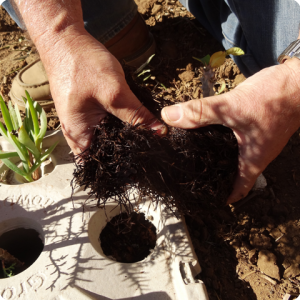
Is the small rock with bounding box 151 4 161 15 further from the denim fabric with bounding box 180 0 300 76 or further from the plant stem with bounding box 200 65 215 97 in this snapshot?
the plant stem with bounding box 200 65 215 97

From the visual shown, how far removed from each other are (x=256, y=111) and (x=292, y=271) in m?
1.03

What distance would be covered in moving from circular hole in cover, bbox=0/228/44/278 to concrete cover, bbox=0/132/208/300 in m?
0.06

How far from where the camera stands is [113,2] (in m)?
2.15

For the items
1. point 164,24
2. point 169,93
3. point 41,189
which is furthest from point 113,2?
point 41,189

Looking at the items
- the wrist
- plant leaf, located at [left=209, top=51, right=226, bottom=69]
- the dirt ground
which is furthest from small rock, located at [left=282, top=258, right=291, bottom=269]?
plant leaf, located at [left=209, top=51, right=226, bottom=69]

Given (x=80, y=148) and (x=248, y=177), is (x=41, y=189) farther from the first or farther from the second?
(x=248, y=177)

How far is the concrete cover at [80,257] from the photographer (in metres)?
1.30

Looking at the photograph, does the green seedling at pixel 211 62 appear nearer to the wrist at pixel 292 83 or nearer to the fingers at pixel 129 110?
the wrist at pixel 292 83

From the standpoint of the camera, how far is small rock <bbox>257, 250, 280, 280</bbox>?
145cm

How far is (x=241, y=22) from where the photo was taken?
5.91ft

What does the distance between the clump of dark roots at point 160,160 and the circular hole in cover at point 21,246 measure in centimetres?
68

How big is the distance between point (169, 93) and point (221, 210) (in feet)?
3.69

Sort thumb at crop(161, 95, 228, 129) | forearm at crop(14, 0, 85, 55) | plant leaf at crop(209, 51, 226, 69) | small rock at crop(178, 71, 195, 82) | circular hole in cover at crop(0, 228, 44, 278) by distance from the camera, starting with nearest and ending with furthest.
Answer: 1. thumb at crop(161, 95, 228, 129)
2. forearm at crop(14, 0, 85, 55)
3. plant leaf at crop(209, 51, 226, 69)
4. circular hole in cover at crop(0, 228, 44, 278)
5. small rock at crop(178, 71, 195, 82)

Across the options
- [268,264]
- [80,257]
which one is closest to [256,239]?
[268,264]
